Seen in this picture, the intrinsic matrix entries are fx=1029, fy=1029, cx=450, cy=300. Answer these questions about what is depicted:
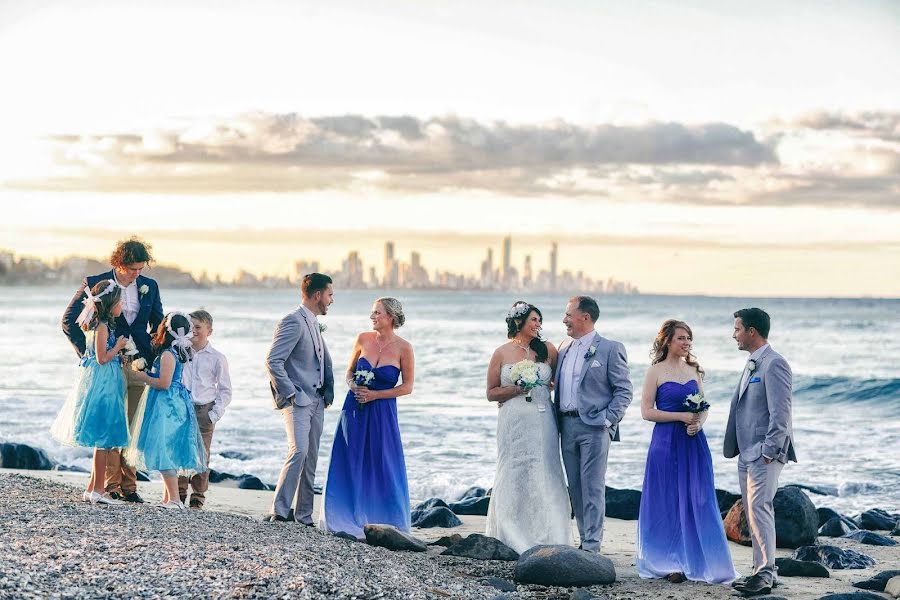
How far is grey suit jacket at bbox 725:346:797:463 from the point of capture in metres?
7.50

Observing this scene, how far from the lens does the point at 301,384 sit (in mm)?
9086

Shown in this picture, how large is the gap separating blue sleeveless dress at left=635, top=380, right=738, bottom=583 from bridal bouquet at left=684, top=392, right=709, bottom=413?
0.07m

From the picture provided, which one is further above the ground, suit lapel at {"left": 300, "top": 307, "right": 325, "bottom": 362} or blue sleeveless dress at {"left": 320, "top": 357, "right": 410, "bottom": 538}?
suit lapel at {"left": 300, "top": 307, "right": 325, "bottom": 362}

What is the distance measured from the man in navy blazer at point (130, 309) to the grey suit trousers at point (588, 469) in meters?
3.81

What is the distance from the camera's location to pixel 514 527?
8.75m

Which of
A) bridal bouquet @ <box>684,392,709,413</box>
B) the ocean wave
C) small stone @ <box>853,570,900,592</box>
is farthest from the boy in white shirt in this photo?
the ocean wave

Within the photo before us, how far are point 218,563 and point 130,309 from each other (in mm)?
3188

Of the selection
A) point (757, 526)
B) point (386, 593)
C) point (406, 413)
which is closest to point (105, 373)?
point (386, 593)

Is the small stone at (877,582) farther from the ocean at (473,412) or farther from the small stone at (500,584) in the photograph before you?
the ocean at (473,412)

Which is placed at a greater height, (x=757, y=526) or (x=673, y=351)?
(x=673, y=351)

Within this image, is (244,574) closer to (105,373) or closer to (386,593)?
(386,593)

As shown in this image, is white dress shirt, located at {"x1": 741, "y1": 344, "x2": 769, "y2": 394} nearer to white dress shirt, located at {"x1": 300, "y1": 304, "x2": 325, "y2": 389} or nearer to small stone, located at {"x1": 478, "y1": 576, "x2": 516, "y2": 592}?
small stone, located at {"x1": 478, "y1": 576, "x2": 516, "y2": 592}

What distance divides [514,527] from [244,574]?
2.90m

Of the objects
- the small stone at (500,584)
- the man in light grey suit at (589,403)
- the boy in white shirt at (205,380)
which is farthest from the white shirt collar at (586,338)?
the boy in white shirt at (205,380)
